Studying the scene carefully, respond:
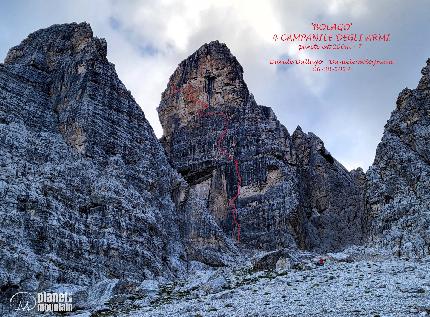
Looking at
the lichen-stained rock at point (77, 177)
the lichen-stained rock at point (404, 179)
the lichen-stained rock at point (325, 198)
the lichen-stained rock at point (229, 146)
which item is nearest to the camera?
the lichen-stained rock at point (77, 177)

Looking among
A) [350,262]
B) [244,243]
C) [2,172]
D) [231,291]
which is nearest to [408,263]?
[350,262]

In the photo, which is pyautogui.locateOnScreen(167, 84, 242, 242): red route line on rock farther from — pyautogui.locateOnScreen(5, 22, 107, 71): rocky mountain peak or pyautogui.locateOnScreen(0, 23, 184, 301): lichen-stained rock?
pyautogui.locateOnScreen(5, 22, 107, 71): rocky mountain peak

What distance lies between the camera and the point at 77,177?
52594 mm

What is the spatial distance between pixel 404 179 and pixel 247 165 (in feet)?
120

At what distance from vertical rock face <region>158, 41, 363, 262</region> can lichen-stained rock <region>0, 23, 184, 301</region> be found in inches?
432

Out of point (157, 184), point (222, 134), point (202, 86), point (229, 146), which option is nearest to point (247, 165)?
point (229, 146)

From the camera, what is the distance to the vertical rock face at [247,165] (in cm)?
7956

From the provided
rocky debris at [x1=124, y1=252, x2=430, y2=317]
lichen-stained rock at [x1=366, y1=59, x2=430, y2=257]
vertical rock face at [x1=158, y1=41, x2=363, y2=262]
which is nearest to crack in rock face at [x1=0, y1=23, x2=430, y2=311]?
lichen-stained rock at [x1=366, y1=59, x2=430, y2=257]

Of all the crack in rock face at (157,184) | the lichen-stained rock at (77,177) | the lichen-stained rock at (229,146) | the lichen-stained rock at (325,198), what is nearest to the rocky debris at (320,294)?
the crack in rock face at (157,184)

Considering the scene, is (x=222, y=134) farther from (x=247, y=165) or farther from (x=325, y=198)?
(x=325, y=198)

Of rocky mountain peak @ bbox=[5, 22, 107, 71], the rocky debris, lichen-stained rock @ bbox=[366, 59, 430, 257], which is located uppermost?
rocky mountain peak @ bbox=[5, 22, 107, 71]

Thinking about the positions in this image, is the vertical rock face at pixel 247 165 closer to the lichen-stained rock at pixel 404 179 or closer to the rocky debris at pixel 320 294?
the lichen-stained rock at pixel 404 179

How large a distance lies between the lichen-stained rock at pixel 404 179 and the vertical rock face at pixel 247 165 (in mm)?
22818

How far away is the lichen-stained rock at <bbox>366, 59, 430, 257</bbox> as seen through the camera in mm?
45094
